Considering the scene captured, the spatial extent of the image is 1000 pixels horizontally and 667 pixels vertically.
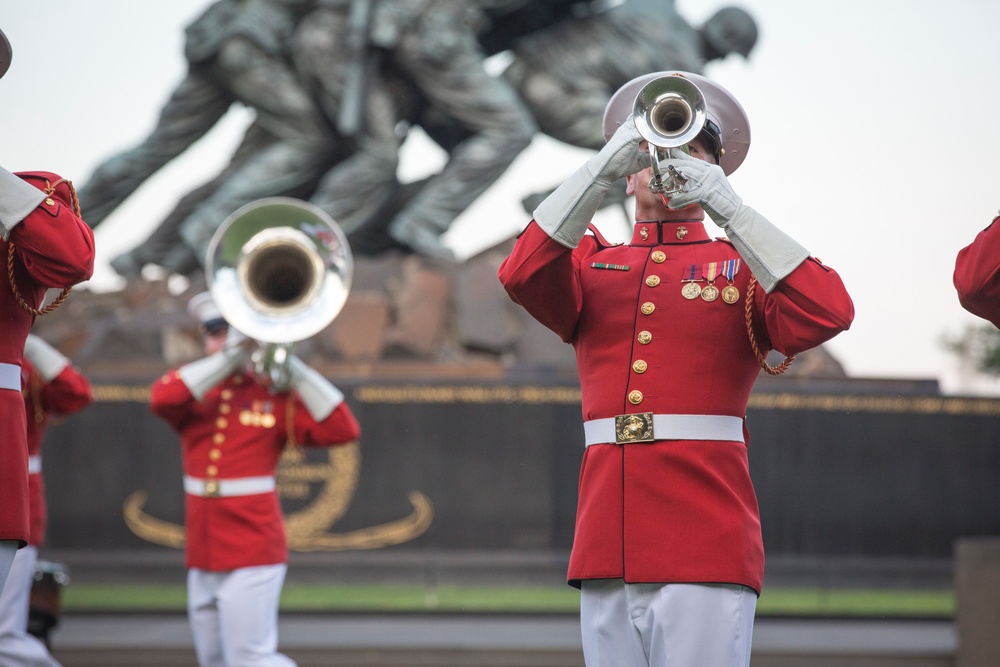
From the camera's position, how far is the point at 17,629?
6.05 m

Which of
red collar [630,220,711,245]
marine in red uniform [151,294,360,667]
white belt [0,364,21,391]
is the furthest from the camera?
marine in red uniform [151,294,360,667]

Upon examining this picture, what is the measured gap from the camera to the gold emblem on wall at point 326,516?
10.8m

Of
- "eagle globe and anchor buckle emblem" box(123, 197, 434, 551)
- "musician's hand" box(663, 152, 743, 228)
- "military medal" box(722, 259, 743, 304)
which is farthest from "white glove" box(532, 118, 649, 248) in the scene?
"eagle globe and anchor buckle emblem" box(123, 197, 434, 551)

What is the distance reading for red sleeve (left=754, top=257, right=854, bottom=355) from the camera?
126 inches

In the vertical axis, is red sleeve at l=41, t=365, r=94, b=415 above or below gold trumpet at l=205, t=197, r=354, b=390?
below

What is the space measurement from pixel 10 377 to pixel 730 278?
6.55 ft

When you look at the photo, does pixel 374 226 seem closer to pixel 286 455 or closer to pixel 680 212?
pixel 286 455

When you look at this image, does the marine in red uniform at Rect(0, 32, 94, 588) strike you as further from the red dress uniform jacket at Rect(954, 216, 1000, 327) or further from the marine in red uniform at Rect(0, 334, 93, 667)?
the marine in red uniform at Rect(0, 334, 93, 667)

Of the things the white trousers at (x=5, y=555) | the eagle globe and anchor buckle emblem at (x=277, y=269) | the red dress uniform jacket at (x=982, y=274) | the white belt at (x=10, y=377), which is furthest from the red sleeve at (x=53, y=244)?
the eagle globe and anchor buckle emblem at (x=277, y=269)

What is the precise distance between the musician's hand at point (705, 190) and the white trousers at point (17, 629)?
4.10 m

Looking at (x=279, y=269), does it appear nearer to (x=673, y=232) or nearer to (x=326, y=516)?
(x=673, y=232)

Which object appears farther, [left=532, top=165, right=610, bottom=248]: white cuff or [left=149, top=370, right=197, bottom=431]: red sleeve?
[left=149, top=370, right=197, bottom=431]: red sleeve

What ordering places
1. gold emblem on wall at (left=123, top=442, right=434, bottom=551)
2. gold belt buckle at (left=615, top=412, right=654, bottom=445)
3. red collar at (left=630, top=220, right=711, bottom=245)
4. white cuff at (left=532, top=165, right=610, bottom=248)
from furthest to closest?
gold emblem on wall at (left=123, top=442, right=434, bottom=551), red collar at (left=630, top=220, right=711, bottom=245), gold belt buckle at (left=615, top=412, right=654, bottom=445), white cuff at (left=532, top=165, right=610, bottom=248)

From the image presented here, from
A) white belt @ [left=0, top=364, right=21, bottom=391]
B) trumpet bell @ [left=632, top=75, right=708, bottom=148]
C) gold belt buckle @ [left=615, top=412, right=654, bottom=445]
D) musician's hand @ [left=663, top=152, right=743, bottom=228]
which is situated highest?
trumpet bell @ [left=632, top=75, right=708, bottom=148]
